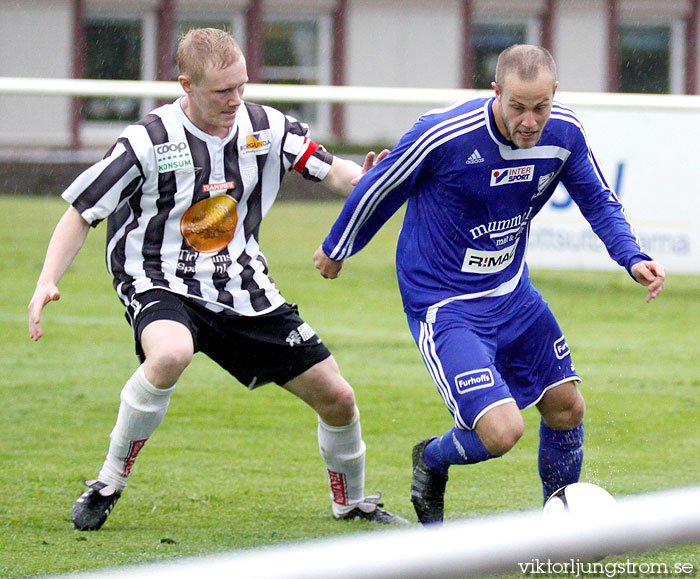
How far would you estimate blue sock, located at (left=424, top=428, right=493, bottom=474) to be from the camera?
3.35m

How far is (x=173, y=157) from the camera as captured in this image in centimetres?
374

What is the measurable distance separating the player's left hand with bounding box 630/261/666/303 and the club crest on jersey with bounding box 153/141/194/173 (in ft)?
5.04

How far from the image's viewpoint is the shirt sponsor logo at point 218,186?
3795 mm

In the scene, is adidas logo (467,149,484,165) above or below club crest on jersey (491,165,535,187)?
above

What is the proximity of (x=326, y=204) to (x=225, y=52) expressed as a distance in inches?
269

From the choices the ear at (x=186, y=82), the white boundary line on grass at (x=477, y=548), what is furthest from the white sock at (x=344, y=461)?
the white boundary line on grass at (x=477, y=548)

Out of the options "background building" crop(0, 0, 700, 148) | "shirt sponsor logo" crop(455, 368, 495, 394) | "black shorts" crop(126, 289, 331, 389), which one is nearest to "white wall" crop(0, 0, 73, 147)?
"background building" crop(0, 0, 700, 148)

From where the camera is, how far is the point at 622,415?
17.9ft

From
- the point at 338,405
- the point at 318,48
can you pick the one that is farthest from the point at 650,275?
the point at 318,48

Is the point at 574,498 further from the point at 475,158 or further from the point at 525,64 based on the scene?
the point at 525,64

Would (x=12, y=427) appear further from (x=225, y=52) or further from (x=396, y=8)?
(x=396, y=8)

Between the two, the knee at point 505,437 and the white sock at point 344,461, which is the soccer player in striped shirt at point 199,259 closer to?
the white sock at point 344,461

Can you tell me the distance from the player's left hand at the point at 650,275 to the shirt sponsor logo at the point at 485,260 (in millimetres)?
402

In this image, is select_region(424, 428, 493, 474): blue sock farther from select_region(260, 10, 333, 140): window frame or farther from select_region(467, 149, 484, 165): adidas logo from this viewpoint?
select_region(260, 10, 333, 140): window frame
